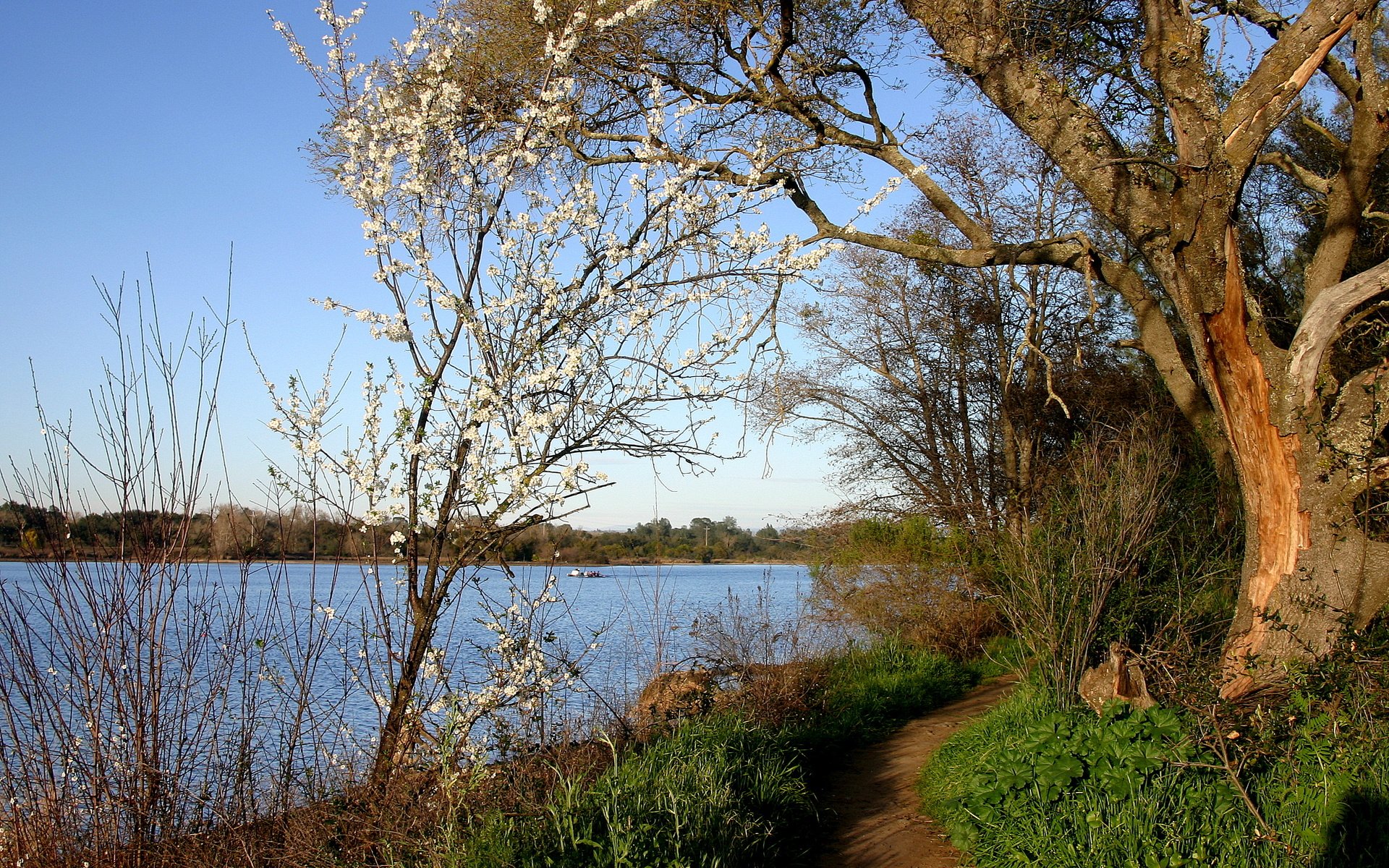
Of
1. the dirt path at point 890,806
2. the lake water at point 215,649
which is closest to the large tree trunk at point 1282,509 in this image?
the dirt path at point 890,806

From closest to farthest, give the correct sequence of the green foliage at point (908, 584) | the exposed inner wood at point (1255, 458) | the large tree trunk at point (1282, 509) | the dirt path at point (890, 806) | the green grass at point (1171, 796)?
the green grass at point (1171, 796) → the dirt path at point (890, 806) → the large tree trunk at point (1282, 509) → the exposed inner wood at point (1255, 458) → the green foliage at point (908, 584)

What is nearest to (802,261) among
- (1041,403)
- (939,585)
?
(939,585)

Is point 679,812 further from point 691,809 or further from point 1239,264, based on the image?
point 1239,264

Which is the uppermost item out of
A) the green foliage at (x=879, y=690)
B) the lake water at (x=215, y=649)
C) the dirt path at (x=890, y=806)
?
the lake water at (x=215, y=649)

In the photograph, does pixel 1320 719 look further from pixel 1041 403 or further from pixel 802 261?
pixel 1041 403

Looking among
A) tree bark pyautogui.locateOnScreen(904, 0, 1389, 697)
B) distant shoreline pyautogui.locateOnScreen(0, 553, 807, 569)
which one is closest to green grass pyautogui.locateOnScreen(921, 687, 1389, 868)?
tree bark pyautogui.locateOnScreen(904, 0, 1389, 697)

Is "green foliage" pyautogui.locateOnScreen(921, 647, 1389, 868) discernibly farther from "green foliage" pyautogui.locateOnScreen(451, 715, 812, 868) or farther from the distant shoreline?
the distant shoreline

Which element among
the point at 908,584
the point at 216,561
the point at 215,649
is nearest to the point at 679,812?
the point at 216,561

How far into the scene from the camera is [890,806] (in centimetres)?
615

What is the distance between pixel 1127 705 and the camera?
17.2ft

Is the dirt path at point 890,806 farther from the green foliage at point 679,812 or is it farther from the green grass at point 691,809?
the green foliage at point 679,812

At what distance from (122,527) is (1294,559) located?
6.89 m

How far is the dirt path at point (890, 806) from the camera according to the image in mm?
5199

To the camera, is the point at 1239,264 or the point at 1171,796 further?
the point at 1239,264
